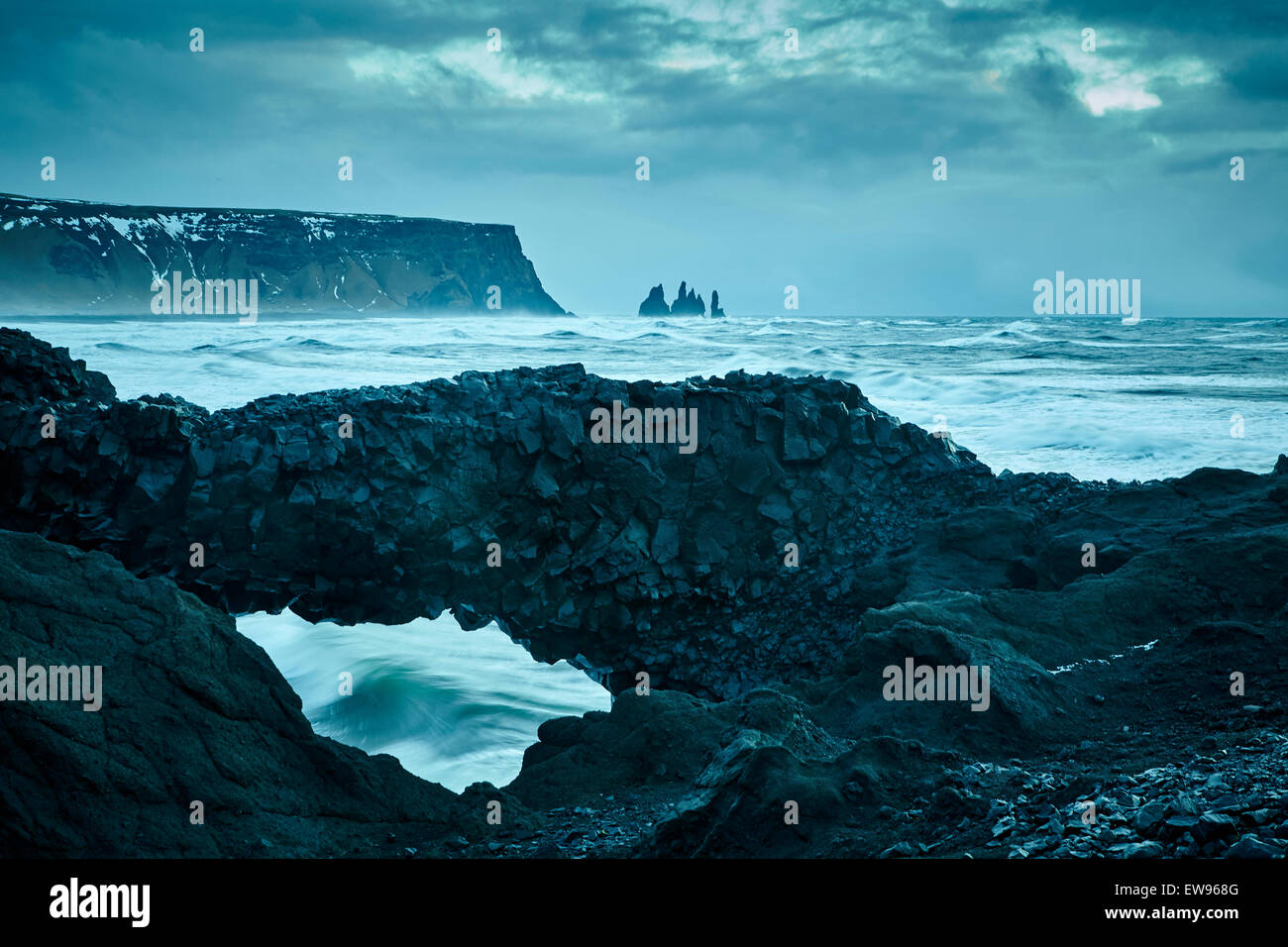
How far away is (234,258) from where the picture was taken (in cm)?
11525

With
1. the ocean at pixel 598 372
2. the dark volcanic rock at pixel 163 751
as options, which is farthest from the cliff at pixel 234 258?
the dark volcanic rock at pixel 163 751

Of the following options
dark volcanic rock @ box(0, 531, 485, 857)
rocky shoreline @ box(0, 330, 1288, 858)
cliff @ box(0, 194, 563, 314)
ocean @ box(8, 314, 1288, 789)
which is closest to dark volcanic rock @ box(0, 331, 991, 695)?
rocky shoreline @ box(0, 330, 1288, 858)

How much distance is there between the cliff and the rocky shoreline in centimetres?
8756

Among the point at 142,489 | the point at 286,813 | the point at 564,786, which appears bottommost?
the point at 564,786

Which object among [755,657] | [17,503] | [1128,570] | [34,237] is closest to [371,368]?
[17,503]

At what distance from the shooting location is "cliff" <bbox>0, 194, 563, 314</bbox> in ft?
345

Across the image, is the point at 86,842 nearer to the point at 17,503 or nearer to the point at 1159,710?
the point at 1159,710

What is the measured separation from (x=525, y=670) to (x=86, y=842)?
33.9ft

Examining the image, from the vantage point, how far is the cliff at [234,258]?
105250 mm

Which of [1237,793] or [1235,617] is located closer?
[1237,793]

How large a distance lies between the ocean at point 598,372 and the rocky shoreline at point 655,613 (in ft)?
3.61

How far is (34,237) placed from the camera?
106 metres

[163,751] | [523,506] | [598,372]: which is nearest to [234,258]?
[598,372]

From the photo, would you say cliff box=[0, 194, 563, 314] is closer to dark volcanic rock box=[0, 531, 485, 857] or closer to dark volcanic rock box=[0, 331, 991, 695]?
dark volcanic rock box=[0, 331, 991, 695]
